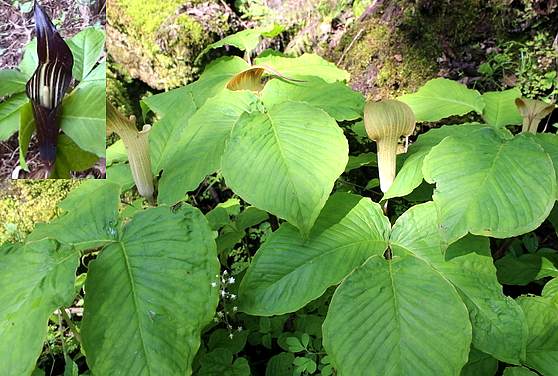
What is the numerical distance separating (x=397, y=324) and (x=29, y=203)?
177 centimetres

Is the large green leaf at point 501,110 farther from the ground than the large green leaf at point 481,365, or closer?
farther from the ground

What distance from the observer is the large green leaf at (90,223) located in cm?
95

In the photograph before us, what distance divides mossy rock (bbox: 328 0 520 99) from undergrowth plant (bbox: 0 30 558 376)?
82 cm

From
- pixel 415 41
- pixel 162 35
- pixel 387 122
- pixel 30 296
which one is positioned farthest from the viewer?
pixel 162 35

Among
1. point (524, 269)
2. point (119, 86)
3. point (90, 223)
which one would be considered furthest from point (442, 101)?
point (119, 86)

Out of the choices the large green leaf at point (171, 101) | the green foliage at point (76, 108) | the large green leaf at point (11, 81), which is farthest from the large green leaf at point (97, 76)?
the large green leaf at point (171, 101)

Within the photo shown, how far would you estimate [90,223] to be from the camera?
3.26 feet

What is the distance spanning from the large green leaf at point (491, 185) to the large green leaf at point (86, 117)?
1.23 metres

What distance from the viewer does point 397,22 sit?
2.08 meters

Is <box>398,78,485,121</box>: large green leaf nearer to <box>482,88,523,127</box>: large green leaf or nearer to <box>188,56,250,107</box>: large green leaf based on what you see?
<box>482,88,523,127</box>: large green leaf

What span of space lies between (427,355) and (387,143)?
0.45 metres

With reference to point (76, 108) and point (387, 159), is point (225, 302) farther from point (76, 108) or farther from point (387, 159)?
point (76, 108)

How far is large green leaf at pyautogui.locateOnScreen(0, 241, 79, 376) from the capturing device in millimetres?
800

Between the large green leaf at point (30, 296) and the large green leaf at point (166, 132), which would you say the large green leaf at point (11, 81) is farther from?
the large green leaf at point (30, 296)
